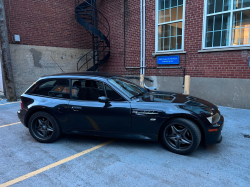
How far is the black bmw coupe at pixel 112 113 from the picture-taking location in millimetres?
3336

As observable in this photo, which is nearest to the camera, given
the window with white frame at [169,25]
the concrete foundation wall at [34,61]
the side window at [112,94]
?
the side window at [112,94]

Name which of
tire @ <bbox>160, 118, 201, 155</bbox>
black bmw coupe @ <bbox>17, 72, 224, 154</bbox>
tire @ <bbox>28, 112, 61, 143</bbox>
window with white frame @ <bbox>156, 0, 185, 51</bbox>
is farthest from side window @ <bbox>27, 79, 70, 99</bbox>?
window with white frame @ <bbox>156, 0, 185, 51</bbox>

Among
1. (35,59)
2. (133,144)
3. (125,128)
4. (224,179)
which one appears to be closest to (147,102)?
(125,128)

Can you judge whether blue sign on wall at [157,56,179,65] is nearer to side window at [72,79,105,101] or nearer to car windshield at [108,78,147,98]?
car windshield at [108,78,147,98]

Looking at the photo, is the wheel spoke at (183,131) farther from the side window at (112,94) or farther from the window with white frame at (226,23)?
the window with white frame at (226,23)

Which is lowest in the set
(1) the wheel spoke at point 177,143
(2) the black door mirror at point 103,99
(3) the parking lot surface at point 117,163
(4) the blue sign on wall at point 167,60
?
(3) the parking lot surface at point 117,163

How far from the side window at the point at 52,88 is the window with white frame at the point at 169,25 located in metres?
5.88

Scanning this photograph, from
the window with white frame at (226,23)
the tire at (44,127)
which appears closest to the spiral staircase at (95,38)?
the window with white frame at (226,23)

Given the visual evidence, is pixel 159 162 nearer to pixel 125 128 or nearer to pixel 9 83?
pixel 125 128

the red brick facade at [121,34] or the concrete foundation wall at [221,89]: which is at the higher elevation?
the red brick facade at [121,34]

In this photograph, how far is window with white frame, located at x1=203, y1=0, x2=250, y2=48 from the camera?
6602 millimetres

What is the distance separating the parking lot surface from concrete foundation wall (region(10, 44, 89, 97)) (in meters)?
5.73

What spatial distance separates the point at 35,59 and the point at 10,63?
1.51 metres

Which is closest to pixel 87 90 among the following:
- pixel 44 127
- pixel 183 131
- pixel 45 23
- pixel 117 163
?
pixel 44 127
